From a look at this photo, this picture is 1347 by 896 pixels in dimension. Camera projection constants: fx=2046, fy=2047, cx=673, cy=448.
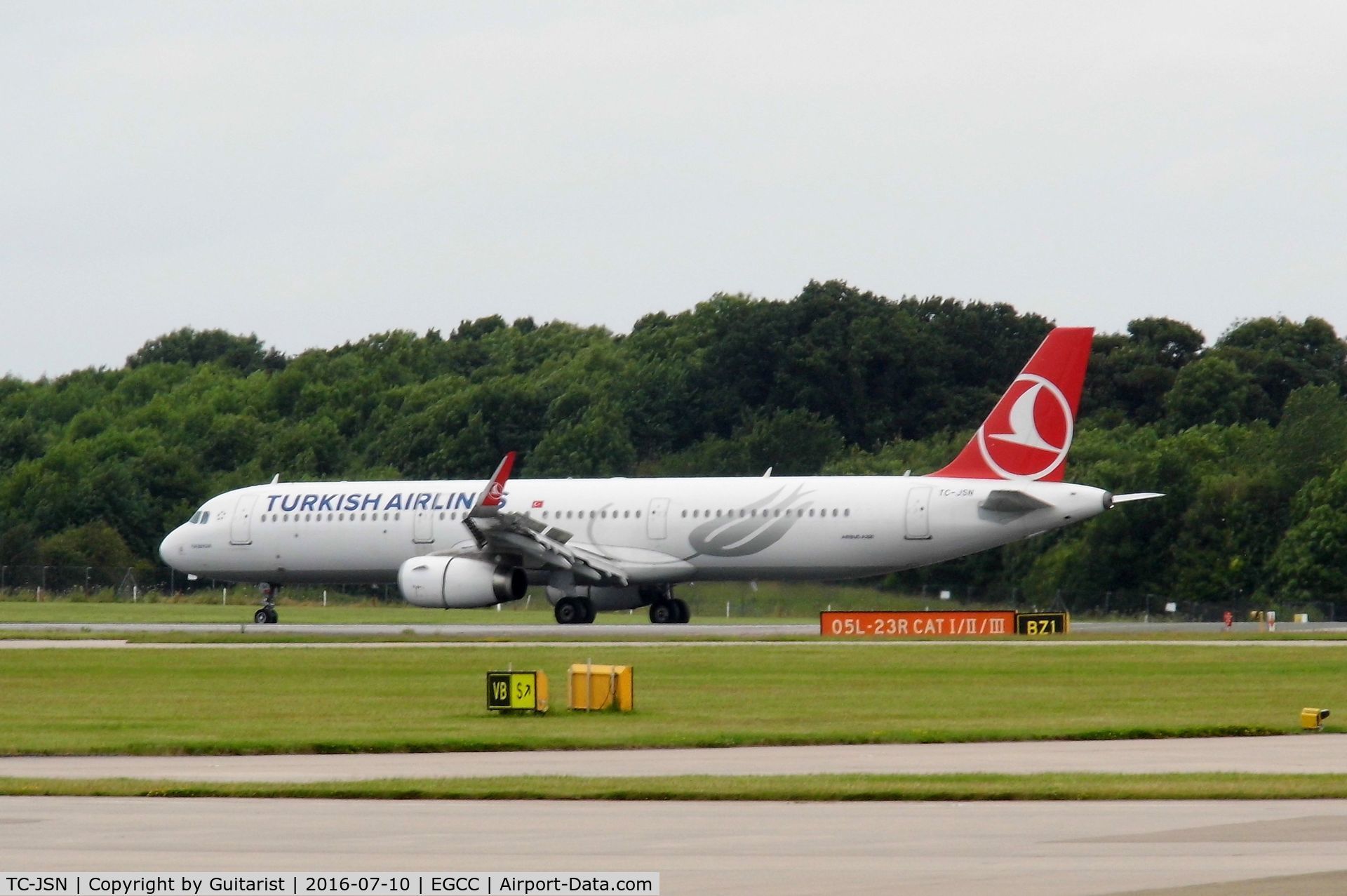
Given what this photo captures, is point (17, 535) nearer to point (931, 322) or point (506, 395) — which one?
point (506, 395)

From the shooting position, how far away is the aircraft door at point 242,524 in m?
52.3

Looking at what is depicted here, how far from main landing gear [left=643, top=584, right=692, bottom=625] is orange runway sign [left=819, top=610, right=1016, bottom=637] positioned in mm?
6422

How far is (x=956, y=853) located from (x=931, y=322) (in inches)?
3350

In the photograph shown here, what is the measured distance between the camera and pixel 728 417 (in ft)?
307

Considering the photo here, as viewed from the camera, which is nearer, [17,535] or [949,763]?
[949,763]

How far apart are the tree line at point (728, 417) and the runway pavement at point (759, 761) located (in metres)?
42.0

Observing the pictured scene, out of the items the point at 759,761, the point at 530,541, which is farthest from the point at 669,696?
the point at 530,541

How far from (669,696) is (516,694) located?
10.3 ft

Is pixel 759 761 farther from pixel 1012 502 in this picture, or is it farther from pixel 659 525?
pixel 659 525

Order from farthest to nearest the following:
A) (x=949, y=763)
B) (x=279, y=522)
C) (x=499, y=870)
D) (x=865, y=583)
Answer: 1. (x=865, y=583)
2. (x=279, y=522)
3. (x=949, y=763)
4. (x=499, y=870)

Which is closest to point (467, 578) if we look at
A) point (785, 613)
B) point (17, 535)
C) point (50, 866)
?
point (785, 613)

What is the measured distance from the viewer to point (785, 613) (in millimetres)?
54562

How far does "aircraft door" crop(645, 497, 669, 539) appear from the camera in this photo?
4766 cm

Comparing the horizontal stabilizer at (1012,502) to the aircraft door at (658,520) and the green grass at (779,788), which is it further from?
the green grass at (779,788)
